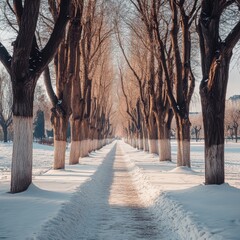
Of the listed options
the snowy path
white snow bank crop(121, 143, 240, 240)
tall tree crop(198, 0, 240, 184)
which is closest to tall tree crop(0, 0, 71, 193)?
the snowy path

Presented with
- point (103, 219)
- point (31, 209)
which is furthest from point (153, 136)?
point (31, 209)

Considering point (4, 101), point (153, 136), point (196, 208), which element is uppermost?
point (4, 101)

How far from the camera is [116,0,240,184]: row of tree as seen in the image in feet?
33.5

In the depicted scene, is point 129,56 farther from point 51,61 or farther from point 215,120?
point 215,120

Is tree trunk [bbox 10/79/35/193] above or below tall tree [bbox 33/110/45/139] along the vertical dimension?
below

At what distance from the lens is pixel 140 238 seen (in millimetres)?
6492

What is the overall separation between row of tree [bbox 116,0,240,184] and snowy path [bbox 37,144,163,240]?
264 cm

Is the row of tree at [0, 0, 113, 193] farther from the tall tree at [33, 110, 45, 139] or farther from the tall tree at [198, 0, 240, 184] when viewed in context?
the tall tree at [33, 110, 45, 139]

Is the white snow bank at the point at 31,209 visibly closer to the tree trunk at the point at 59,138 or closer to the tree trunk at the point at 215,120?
the tree trunk at the point at 215,120

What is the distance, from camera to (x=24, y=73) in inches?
354

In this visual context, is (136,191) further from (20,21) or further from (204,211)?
(20,21)

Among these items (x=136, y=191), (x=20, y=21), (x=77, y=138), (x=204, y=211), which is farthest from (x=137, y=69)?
(x=204, y=211)

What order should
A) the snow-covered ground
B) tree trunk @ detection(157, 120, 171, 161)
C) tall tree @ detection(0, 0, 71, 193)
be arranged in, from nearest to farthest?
1. the snow-covered ground
2. tall tree @ detection(0, 0, 71, 193)
3. tree trunk @ detection(157, 120, 171, 161)

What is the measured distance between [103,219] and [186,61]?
1011 centimetres
